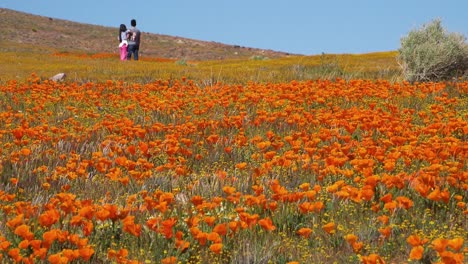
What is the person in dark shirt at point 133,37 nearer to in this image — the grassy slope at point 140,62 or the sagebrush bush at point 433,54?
the grassy slope at point 140,62

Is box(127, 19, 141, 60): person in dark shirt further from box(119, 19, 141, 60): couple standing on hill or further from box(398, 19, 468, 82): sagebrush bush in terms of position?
box(398, 19, 468, 82): sagebrush bush

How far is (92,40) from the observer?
2840 inches

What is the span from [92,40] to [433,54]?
6149cm

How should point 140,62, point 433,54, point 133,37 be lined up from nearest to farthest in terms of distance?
point 433,54 → point 140,62 → point 133,37

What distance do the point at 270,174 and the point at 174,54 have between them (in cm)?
6236

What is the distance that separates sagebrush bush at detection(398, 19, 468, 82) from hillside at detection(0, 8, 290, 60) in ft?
153

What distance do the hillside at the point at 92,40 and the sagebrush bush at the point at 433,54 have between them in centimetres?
4673

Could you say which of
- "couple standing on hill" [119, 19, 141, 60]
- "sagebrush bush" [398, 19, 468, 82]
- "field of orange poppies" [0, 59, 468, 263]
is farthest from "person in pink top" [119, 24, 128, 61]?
"field of orange poppies" [0, 59, 468, 263]

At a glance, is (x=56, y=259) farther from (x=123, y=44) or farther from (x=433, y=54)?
(x=123, y=44)

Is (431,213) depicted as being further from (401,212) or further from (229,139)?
(229,139)

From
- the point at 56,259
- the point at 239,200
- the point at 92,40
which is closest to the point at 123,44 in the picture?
the point at 239,200

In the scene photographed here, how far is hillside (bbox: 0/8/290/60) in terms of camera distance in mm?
65250

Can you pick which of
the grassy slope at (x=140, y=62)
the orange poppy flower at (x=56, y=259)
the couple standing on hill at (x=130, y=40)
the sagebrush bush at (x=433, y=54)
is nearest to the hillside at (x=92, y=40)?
the grassy slope at (x=140, y=62)

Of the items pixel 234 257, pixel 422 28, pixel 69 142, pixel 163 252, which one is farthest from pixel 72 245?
pixel 422 28
